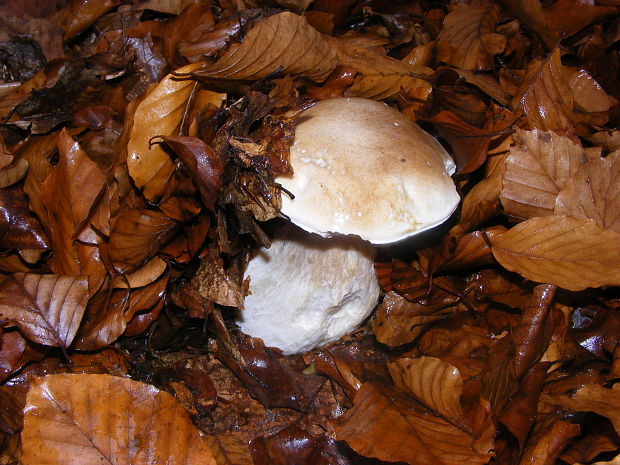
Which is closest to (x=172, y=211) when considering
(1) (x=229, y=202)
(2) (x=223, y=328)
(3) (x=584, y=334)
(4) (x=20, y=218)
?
(1) (x=229, y=202)

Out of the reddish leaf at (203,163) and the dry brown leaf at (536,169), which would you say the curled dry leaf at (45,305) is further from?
the dry brown leaf at (536,169)

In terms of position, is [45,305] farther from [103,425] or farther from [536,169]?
[536,169]

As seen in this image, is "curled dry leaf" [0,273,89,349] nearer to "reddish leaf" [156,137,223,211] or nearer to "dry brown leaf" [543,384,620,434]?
"reddish leaf" [156,137,223,211]

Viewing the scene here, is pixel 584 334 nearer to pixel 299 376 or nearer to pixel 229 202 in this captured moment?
pixel 299 376

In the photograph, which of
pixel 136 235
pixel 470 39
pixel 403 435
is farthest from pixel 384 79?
pixel 403 435

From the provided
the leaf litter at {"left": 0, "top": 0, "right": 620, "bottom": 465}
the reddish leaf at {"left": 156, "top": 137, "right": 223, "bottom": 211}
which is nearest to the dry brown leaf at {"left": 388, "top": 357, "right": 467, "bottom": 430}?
the leaf litter at {"left": 0, "top": 0, "right": 620, "bottom": 465}

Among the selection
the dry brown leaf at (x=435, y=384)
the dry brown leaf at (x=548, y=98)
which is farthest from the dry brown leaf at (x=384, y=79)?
the dry brown leaf at (x=435, y=384)
